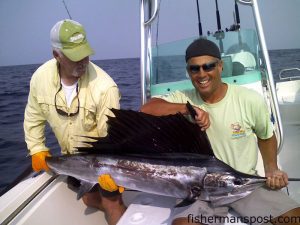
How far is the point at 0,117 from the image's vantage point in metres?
8.85

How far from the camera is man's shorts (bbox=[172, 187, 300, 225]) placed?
66.0 inches

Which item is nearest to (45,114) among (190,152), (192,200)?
(190,152)

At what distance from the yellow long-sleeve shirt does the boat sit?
32 centimetres

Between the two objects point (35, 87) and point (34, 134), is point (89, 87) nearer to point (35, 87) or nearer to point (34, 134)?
point (35, 87)

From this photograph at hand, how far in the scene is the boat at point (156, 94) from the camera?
1.92 m

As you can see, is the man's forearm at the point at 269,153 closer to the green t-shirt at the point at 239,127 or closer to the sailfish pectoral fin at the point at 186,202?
the green t-shirt at the point at 239,127

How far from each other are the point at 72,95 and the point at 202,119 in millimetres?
1041

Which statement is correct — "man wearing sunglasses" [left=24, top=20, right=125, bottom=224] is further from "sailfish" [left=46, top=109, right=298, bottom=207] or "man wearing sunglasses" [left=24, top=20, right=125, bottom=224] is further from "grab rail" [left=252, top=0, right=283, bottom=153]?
"grab rail" [left=252, top=0, right=283, bottom=153]

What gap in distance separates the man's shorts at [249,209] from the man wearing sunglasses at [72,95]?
2.13ft

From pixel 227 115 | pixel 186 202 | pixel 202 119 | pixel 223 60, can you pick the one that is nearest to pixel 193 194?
pixel 186 202

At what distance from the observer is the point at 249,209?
1.73m

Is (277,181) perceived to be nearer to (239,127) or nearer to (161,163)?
(239,127)

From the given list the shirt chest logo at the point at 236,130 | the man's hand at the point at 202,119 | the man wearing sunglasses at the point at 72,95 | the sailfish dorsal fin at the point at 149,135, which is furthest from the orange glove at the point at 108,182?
the shirt chest logo at the point at 236,130

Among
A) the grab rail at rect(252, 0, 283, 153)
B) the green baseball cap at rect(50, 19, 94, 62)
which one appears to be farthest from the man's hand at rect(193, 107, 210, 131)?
the green baseball cap at rect(50, 19, 94, 62)
